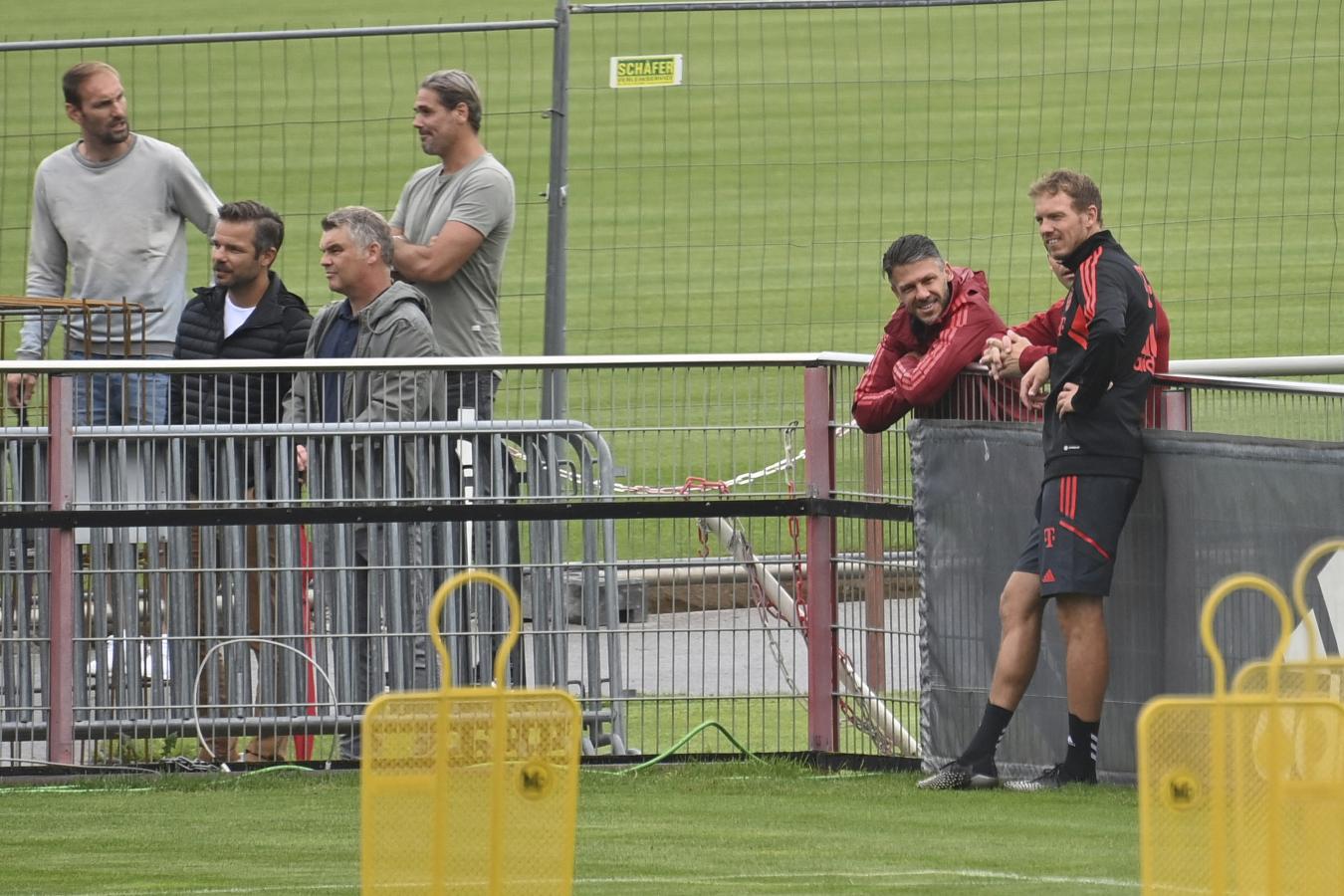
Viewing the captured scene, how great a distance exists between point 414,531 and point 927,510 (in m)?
1.79

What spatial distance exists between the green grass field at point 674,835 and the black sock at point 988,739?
0.43 ft

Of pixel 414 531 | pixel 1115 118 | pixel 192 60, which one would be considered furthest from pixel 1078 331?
pixel 192 60

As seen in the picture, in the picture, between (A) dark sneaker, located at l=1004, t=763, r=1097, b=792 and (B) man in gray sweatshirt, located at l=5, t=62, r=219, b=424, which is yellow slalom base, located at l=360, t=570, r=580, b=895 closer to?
(A) dark sneaker, located at l=1004, t=763, r=1097, b=792

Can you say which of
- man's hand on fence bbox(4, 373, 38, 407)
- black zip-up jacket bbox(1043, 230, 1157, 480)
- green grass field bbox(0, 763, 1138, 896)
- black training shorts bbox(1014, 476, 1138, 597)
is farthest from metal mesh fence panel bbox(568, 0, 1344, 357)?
black training shorts bbox(1014, 476, 1138, 597)

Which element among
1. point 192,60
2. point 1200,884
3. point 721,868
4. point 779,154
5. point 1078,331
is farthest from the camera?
point 192,60

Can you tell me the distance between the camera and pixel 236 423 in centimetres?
889

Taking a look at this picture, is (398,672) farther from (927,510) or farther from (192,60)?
(192,60)

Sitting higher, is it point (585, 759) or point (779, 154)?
point (779, 154)

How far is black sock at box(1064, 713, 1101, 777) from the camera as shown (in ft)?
25.7

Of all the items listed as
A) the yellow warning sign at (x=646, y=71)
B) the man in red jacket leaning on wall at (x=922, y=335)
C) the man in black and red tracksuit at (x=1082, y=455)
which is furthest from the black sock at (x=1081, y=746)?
the yellow warning sign at (x=646, y=71)

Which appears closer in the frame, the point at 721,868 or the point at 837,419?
the point at 721,868

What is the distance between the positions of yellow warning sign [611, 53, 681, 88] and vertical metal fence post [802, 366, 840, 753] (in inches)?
111

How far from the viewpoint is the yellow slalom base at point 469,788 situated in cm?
478

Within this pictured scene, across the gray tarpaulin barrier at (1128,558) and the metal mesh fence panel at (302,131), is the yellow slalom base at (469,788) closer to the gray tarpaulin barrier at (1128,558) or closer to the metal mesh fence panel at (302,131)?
the gray tarpaulin barrier at (1128,558)
